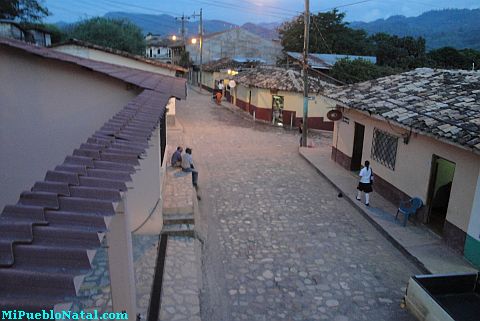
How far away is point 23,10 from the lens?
127ft

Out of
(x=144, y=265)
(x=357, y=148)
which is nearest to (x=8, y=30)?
(x=357, y=148)

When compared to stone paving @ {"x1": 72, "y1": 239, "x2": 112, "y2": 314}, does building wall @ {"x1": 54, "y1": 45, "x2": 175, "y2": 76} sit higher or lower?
higher

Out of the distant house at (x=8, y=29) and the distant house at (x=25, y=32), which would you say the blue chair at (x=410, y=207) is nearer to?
the distant house at (x=25, y=32)

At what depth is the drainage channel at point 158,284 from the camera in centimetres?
611

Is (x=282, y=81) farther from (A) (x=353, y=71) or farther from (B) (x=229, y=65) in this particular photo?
(B) (x=229, y=65)

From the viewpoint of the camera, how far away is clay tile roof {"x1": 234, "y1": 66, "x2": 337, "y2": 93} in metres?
24.6

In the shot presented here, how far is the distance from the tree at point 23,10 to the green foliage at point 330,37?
29.8 meters

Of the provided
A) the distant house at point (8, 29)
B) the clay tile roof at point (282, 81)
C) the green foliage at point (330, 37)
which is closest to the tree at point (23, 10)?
the distant house at point (8, 29)

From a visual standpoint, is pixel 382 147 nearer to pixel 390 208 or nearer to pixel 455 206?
pixel 390 208

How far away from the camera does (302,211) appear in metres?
11.2

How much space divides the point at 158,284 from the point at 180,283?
407mm

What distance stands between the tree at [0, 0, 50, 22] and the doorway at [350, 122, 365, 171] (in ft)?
112

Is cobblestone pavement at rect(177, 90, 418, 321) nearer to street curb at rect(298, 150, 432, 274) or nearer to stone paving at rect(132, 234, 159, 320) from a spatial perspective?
street curb at rect(298, 150, 432, 274)

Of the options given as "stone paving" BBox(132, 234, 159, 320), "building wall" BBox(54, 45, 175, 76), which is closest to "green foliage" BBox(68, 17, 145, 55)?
"building wall" BBox(54, 45, 175, 76)
